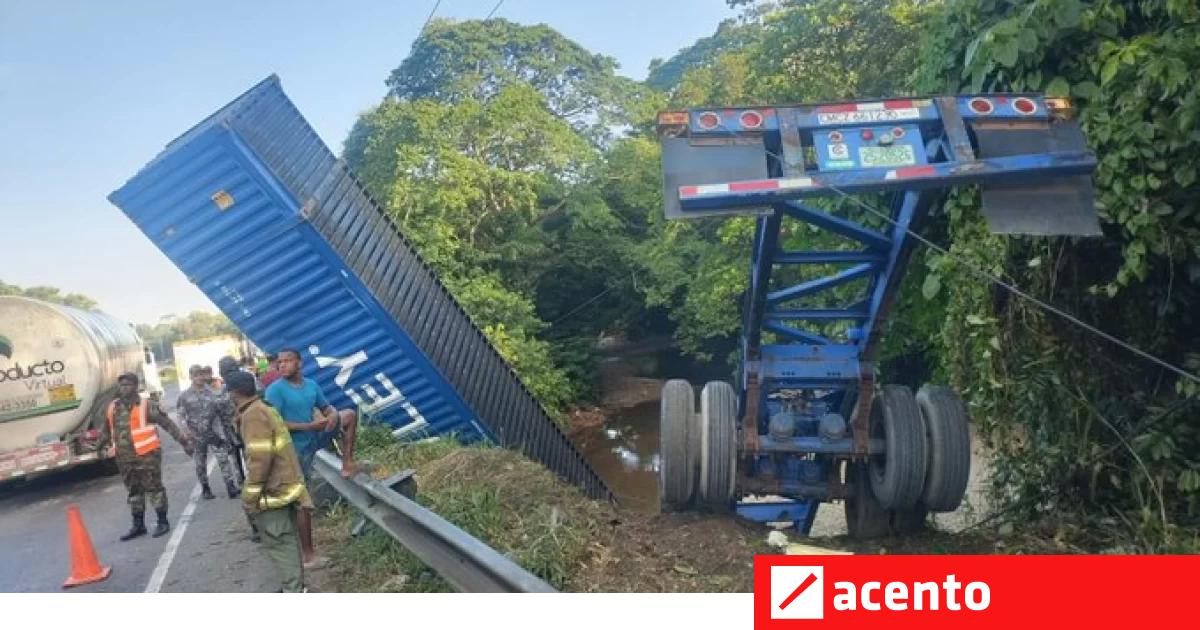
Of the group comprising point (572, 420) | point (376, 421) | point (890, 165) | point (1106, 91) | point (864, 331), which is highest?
point (1106, 91)

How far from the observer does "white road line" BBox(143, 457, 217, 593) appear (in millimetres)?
4746

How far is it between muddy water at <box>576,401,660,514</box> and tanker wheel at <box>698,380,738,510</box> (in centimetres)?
479

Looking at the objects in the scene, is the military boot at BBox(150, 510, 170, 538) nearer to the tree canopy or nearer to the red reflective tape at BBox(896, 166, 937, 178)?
the tree canopy

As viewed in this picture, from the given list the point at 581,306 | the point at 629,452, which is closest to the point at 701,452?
the point at 629,452

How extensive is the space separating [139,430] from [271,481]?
2699 mm

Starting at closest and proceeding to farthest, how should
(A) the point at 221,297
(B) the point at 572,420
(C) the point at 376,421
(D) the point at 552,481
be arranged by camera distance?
(D) the point at 552,481 < (A) the point at 221,297 < (C) the point at 376,421 < (B) the point at 572,420

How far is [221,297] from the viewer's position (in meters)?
6.02

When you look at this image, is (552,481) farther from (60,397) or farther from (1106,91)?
(60,397)

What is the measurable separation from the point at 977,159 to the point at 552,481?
2.82 metres

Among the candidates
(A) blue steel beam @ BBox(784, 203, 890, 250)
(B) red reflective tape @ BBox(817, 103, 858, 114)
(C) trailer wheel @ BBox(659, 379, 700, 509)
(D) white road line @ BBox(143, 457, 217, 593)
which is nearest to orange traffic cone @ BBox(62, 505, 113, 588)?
(D) white road line @ BBox(143, 457, 217, 593)

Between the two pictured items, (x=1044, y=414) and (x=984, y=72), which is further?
(x=1044, y=414)

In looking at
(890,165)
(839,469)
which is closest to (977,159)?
(890,165)

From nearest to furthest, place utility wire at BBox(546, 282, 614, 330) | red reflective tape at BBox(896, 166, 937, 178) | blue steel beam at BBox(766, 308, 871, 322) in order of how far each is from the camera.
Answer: red reflective tape at BBox(896, 166, 937, 178) < blue steel beam at BBox(766, 308, 871, 322) < utility wire at BBox(546, 282, 614, 330)

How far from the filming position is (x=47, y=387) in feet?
27.1
